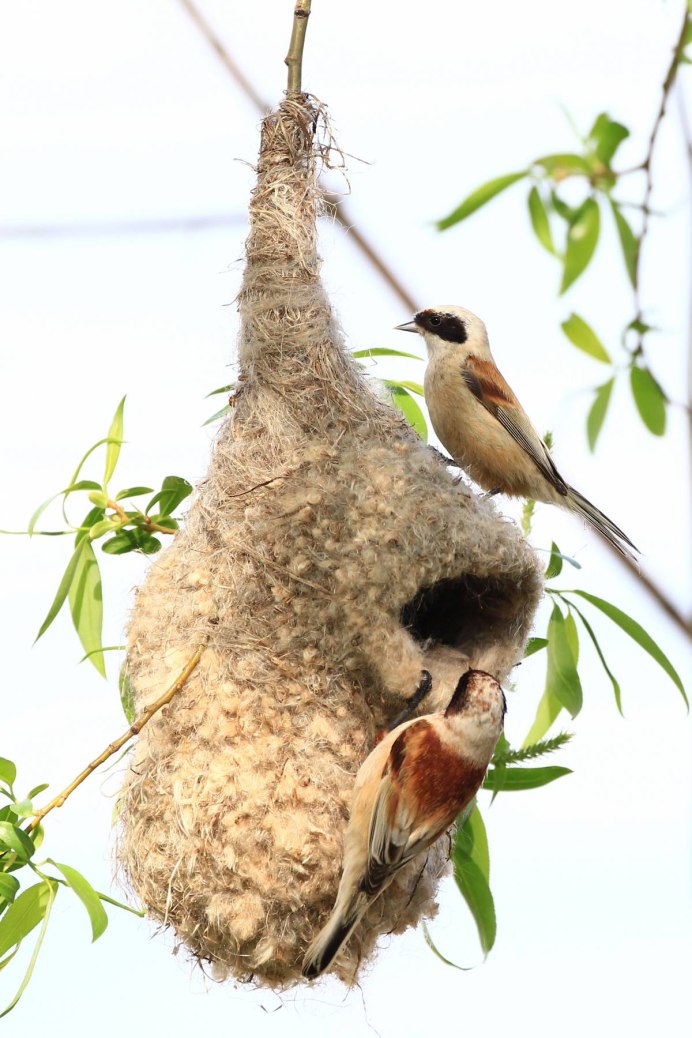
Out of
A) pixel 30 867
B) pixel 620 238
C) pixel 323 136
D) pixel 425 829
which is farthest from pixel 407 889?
pixel 323 136

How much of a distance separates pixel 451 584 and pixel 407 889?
760 mm

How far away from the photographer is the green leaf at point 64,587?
127 inches

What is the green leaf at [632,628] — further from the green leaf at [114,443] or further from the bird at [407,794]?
the green leaf at [114,443]

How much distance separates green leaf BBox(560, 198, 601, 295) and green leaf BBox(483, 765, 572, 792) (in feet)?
4.23

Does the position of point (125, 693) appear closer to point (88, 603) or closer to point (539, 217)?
point (88, 603)

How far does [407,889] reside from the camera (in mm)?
2896

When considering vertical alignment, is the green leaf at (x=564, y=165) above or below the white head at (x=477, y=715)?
above

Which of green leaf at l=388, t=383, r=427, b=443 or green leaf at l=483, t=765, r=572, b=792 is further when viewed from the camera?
green leaf at l=388, t=383, r=427, b=443

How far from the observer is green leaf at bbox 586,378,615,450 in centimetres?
266

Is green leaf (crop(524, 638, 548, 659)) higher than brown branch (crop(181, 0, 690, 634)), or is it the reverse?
brown branch (crop(181, 0, 690, 634))

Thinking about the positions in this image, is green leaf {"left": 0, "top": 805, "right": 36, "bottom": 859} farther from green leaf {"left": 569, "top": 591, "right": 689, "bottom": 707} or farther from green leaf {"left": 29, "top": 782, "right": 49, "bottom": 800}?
green leaf {"left": 569, "top": 591, "right": 689, "bottom": 707}

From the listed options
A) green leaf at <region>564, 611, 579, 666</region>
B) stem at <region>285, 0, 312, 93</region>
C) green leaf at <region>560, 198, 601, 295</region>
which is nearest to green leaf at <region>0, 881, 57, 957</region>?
green leaf at <region>564, 611, 579, 666</region>

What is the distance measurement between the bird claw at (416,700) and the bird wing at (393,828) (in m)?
0.22

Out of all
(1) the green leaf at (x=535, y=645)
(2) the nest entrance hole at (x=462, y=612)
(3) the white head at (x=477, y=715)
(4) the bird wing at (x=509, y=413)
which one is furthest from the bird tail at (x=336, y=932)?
(4) the bird wing at (x=509, y=413)
